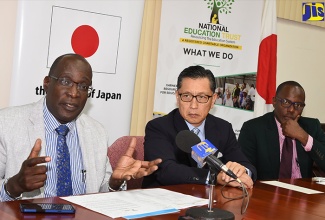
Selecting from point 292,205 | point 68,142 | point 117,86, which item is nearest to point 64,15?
point 117,86

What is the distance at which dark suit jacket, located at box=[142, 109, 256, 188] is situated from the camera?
287cm

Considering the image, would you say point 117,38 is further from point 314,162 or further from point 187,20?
point 314,162

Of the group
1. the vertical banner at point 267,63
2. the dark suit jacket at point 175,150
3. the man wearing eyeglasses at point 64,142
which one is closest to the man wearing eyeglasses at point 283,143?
the dark suit jacket at point 175,150

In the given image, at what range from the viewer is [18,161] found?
255 cm

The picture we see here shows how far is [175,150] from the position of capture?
3.16m

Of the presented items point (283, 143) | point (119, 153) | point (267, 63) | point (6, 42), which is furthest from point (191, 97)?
point (267, 63)

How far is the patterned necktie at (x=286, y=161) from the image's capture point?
405 cm

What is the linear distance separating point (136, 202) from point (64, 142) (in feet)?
2.34

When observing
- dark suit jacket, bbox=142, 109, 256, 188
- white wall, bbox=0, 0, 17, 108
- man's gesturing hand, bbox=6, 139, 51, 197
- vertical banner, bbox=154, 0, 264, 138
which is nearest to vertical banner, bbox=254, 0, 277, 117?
vertical banner, bbox=154, 0, 264, 138

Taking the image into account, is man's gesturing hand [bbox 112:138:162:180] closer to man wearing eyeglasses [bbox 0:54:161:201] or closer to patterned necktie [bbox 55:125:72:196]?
man wearing eyeglasses [bbox 0:54:161:201]

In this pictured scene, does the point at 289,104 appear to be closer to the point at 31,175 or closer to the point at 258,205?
the point at 258,205

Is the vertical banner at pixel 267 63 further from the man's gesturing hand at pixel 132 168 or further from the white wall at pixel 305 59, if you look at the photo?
the man's gesturing hand at pixel 132 168

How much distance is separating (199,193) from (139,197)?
0.38 m

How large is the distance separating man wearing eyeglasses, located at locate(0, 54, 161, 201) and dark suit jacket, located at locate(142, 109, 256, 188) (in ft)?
1.01
